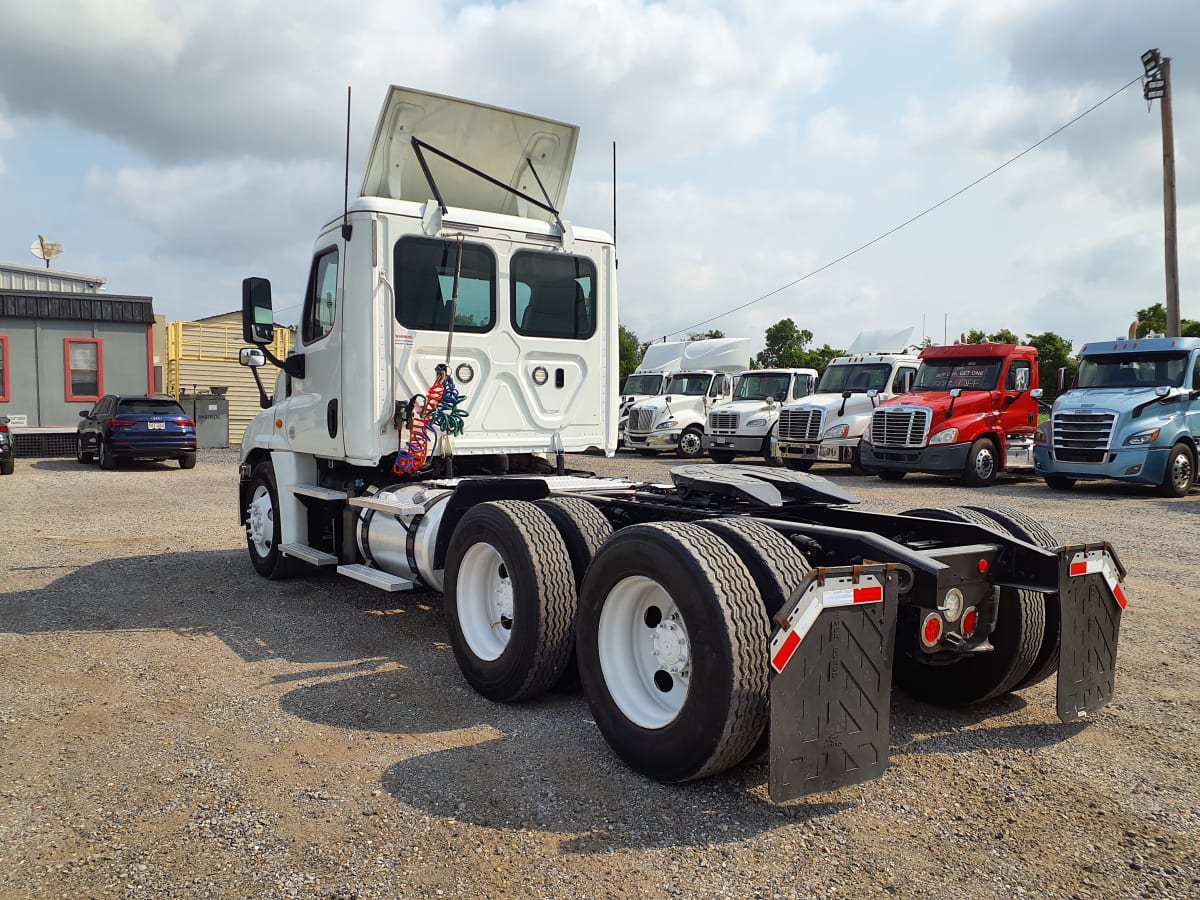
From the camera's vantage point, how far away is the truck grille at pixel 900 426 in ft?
55.1

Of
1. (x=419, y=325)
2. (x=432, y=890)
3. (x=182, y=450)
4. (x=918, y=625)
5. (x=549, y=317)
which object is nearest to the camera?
(x=432, y=890)

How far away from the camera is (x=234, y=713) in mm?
4516

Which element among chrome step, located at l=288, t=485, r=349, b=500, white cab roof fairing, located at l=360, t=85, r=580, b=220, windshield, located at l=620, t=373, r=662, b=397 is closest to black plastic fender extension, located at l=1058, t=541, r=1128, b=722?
white cab roof fairing, located at l=360, t=85, r=580, b=220

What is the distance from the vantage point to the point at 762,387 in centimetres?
2295

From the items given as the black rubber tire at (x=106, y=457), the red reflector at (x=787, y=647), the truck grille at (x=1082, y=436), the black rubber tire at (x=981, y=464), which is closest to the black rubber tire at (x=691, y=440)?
the black rubber tire at (x=981, y=464)

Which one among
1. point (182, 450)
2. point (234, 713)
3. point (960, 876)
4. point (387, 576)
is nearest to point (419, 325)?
point (387, 576)

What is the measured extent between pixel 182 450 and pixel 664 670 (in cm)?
1893

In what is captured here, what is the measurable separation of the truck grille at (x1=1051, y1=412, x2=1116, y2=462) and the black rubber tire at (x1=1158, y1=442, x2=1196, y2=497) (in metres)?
0.95

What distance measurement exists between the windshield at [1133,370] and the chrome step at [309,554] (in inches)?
568

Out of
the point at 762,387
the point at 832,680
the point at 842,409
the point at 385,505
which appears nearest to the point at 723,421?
the point at 762,387

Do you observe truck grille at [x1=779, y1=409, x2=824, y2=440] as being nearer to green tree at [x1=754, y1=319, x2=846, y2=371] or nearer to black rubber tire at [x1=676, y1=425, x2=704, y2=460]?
black rubber tire at [x1=676, y1=425, x2=704, y2=460]

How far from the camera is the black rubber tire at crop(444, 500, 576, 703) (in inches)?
174

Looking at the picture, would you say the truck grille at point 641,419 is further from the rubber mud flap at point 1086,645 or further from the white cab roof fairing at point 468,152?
the rubber mud flap at point 1086,645

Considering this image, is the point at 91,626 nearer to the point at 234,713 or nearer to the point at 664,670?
the point at 234,713
